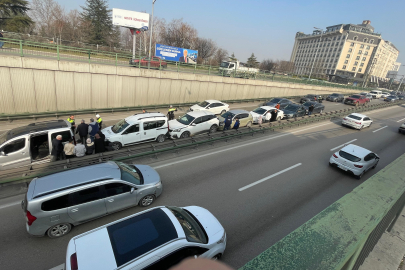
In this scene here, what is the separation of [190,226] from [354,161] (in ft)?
32.0

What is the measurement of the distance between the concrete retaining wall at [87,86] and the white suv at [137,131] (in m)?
7.10

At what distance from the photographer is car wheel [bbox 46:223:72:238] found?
5.83 m

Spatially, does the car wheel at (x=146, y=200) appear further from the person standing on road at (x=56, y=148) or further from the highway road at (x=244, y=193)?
the person standing on road at (x=56, y=148)

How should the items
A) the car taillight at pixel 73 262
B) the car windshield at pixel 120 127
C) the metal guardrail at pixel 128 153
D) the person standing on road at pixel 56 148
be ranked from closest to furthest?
the car taillight at pixel 73 262
the metal guardrail at pixel 128 153
the person standing on road at pixel 56 148
the car windshield at pixel 120 127

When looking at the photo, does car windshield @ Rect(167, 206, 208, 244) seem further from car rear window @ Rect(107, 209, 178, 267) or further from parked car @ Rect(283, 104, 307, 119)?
parked car @ Rect(283, 104, 307, 119)

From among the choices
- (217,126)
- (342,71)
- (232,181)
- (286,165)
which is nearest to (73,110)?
(217,126)

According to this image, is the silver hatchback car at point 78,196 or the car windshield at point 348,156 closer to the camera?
the silver hatchback car at point 78,196

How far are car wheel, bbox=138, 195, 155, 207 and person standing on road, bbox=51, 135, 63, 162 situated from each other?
4.47 meters

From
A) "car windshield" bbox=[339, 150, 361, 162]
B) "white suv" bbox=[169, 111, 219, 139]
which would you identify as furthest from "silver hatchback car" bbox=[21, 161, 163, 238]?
"car windshield" bbox=[339, 150, 361, 162]

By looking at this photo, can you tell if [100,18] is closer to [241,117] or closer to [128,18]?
[128,18]

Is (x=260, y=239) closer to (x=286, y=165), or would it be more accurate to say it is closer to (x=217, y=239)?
(x=217, y=239)

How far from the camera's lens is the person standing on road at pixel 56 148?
28.6 ft

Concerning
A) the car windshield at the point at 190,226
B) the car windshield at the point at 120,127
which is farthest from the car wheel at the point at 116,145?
the car windshield at the point at 190,226

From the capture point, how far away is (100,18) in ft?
157
